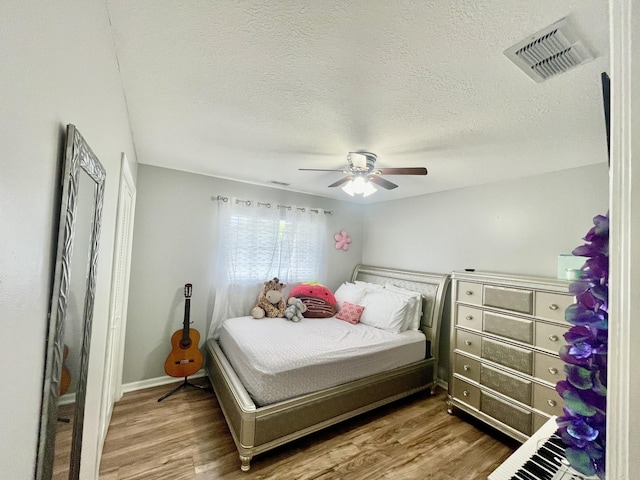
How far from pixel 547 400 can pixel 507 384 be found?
0.88ft

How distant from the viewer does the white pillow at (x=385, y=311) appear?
298 centimetres

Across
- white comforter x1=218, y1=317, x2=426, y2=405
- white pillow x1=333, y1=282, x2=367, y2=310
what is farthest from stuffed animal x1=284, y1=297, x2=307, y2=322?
white pillow x1=333, y1=282, x2=367, y2=310

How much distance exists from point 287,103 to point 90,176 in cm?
105

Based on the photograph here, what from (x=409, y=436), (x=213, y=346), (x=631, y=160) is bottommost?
(x=409, y=436)

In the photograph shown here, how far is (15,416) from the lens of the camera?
504 mm

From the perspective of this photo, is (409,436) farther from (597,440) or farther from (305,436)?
(597,440)

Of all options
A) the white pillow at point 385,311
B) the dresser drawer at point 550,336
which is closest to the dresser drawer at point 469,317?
the dresser drawer at point 550,336

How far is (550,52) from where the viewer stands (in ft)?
3.49

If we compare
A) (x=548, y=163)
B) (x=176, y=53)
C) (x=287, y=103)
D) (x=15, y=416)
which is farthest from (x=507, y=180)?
(x=15, y=416)

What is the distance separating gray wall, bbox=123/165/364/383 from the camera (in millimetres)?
2816

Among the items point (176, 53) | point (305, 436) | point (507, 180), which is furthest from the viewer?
point (507, 180)

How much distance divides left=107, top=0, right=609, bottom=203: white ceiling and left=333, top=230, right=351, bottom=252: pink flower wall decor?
6.40 feet

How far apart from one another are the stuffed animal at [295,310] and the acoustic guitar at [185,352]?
1.03 meters

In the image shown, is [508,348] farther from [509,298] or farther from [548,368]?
[509,298]
